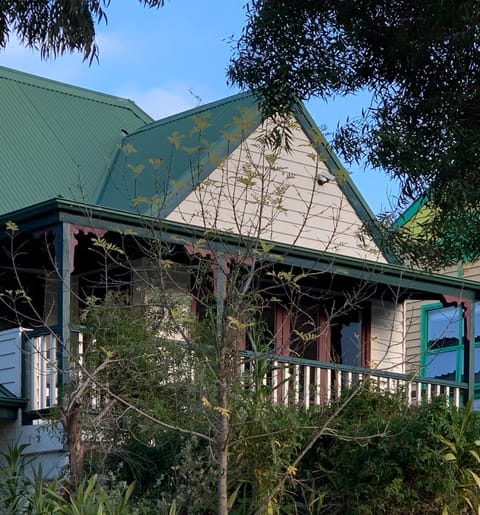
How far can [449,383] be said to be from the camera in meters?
17.3

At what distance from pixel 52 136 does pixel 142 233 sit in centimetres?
524

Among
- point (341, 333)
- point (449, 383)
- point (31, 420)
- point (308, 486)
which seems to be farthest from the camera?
point (341, 333)

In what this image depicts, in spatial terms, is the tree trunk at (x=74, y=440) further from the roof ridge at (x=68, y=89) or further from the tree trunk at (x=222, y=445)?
the roof ridge at (x=68, y=89)

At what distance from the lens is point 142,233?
14758mm

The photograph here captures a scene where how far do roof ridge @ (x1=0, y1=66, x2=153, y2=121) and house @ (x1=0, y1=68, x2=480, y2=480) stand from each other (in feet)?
0.11

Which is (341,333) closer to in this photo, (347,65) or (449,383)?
(449,383)

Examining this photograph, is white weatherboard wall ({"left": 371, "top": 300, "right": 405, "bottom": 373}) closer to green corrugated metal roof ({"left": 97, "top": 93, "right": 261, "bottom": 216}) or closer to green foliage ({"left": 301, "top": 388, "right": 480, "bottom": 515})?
green corrugated metal roof ({"left": 97, "top": 93, "right": 261, "bottom": 216})

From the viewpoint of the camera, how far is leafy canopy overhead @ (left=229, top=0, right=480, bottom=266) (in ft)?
38.2

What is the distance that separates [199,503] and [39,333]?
4.72m

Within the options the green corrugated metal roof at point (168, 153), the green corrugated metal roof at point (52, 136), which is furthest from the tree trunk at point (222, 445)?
the green corrugated metal roof at point (52, 136)

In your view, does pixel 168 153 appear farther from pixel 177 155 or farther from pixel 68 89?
pixel 68 89

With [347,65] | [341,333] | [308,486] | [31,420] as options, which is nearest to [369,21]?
[347,65]

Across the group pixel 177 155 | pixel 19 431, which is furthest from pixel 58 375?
pixel 177 155

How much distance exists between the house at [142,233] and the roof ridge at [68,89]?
0.03 m
